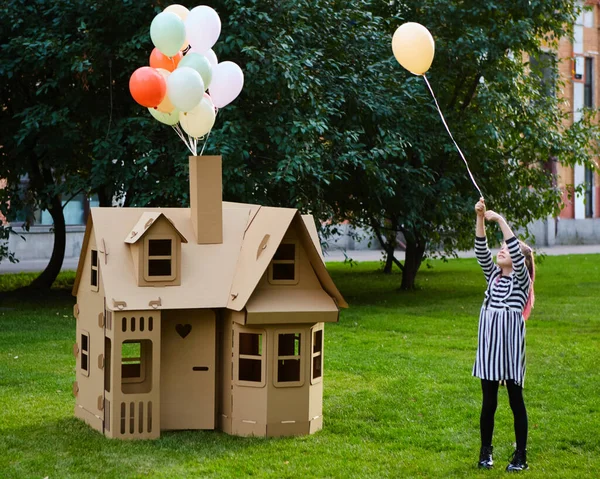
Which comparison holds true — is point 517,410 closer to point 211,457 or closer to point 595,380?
point 211,457

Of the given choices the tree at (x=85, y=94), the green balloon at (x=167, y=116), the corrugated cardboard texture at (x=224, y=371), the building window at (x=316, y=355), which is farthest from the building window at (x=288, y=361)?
the tree at (x=85, y=94)

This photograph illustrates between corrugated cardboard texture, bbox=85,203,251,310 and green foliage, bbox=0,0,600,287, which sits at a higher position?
green foliage, bbox=0,0,600,287

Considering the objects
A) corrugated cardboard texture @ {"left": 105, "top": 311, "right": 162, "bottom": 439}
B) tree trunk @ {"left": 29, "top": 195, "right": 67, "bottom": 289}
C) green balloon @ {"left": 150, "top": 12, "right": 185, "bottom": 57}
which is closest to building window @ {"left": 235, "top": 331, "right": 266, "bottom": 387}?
corrugated cardboard texture @ {"left": 105, "top": 311, "right": 162, "bottom": 439}

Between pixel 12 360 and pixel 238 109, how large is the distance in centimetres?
542

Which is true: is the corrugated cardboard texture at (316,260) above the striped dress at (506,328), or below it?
above

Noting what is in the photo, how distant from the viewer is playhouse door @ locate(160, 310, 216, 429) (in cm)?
753

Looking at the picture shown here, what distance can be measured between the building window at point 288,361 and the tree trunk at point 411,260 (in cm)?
1058

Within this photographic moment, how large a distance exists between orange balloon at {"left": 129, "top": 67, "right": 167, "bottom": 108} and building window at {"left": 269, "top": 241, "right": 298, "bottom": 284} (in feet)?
5.12

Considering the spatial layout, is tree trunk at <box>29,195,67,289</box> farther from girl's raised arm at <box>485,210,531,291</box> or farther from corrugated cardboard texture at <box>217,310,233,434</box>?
girl's raised arm at <box>485,210,531,291</box>

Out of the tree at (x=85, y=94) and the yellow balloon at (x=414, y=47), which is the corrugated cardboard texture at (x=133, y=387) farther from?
the tree at (x=85, y=94)

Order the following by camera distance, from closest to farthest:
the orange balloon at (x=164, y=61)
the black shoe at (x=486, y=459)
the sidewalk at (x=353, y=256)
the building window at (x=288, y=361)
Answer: the black shoe at (x=486, y=459) < the building window at (x=288, y=361) < the orange balloon at (x=164, y=61) < the sidewalk at (x=353, y=256)

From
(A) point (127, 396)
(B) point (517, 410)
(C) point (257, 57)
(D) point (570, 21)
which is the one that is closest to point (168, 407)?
(A) point (127, 396)

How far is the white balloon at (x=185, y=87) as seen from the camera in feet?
24.0

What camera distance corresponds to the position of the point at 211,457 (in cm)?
700
